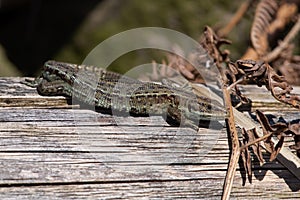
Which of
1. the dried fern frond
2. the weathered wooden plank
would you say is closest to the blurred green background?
the dried fern frond

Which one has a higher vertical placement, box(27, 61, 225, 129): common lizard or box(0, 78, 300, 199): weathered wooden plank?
box(27, 61, 225, 129): common lizard

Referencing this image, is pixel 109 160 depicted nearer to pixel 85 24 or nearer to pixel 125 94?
pixel 125 94

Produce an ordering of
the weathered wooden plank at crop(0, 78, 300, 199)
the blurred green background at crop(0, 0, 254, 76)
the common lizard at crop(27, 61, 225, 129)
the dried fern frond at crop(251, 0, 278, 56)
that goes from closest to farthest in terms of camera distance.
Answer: the weathered wooden plank at crop(0, 78, 300, 199)
the common lizard at crop(27, 61, 225, 129)
the dried fern frond at crop(251, 0, 278, 56)
the blurred green background at crop(0, 0, 254, 76)

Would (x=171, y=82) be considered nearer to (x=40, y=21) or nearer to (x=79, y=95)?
(x=79, y=95)

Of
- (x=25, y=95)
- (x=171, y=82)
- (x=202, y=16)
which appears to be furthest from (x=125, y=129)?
(x=202, y=16)

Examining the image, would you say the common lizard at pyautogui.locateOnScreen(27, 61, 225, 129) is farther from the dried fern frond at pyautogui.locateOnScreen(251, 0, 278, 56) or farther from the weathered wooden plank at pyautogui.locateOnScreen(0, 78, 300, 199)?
the dried fern frond at pyautogui.locateOnScreen(251, 0, 278, 56)

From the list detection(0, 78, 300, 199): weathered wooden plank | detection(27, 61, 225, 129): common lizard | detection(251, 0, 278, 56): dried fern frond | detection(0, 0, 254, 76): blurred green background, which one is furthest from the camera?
detection(0, 0, 254, 76): blurred green background

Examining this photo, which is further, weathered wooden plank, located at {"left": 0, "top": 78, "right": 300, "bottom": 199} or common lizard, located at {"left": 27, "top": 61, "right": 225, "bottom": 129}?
common lizard, located at {"left": 27, "top": 61, "right": 225, "bottom": 129}

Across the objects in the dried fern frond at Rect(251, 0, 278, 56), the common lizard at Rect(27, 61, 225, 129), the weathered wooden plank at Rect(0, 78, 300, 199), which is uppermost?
the dried fern frond at Rect(251, 0, 278, 56)

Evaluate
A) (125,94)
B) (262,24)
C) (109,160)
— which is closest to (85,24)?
(262,24)
